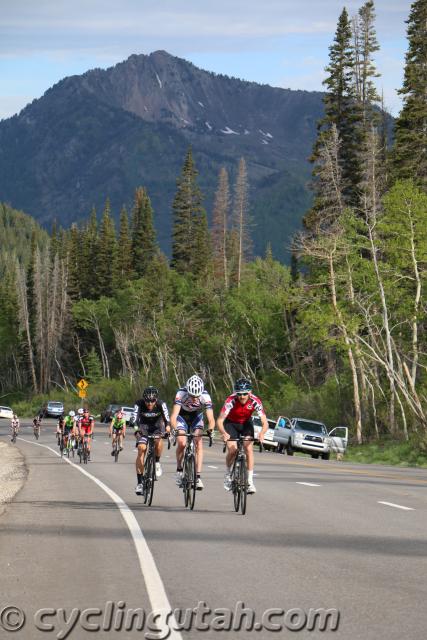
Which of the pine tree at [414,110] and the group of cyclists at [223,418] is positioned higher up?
the pine tree at [414,110]

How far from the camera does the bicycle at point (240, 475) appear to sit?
53.1 ft

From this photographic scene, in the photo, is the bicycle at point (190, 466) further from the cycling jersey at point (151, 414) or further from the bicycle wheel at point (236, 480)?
the cycling jersey at point (151, 414)

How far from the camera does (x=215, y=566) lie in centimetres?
1075

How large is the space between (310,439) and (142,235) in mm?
87471

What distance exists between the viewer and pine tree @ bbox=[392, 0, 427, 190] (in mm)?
61938

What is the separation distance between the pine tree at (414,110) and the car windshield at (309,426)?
745 inches

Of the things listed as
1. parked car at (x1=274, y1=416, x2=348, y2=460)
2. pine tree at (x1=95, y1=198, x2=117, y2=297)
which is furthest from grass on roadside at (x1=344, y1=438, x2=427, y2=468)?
pine tree at (x1=95, y1=198, x2=117, y2=297)

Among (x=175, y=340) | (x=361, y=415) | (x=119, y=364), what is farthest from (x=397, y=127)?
(x=119, y=364)

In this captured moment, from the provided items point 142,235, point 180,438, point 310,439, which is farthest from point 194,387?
point 142,235

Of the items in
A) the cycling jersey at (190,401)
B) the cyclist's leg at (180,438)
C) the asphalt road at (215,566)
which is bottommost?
the asphalt road at (215,566)

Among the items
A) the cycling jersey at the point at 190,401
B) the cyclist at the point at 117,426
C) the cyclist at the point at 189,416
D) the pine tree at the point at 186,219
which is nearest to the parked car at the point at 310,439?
the cyclist at the point at 117,426

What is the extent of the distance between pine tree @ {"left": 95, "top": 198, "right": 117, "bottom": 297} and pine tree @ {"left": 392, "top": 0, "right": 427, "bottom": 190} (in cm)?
6430

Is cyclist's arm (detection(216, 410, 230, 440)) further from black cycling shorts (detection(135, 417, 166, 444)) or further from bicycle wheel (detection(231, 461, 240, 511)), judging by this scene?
black cycling shorts (detection(135, 417, 166, 444))

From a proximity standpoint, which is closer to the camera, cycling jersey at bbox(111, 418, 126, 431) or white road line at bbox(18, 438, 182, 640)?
white road line at bbox(18, 438, 182, 640)
